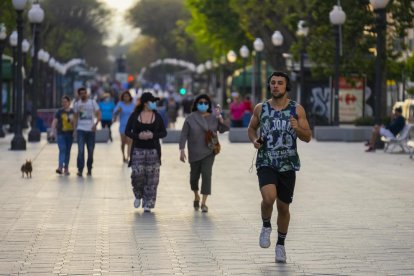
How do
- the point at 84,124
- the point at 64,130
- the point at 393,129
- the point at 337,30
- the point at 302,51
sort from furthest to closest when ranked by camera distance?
the point at 302,51
the point at 337,30
the point at 393,129
the point at 64,130
the point at 84,124

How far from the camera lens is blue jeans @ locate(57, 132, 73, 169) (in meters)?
Result: 24.0

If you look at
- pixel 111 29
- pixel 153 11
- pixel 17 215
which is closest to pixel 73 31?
pixel 111 29

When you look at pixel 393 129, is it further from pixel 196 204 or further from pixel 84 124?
pixel 196 204

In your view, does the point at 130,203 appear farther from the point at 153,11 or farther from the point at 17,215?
the point at 153,11

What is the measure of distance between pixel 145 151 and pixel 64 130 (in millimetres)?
A: 7048

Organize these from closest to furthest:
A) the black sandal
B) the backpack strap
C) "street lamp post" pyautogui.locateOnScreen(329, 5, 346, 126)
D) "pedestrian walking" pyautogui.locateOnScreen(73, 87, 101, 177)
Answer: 1. the backpack strap
2. the black sandal
3. "pedestrian walking" pyautogui.locateOnScreen(73, 87, 101, 177)
4. "street lamp post" pyautogui.locateOnScreen(329, 5, 346, 126)

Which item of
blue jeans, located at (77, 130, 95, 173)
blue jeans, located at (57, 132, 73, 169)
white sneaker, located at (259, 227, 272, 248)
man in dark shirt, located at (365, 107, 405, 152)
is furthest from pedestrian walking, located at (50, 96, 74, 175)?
white sneaker, located at (259, 227, 272, 248)

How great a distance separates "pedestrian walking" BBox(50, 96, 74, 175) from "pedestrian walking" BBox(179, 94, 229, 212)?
6823mm

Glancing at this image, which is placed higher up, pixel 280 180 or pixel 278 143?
pixel 278 143

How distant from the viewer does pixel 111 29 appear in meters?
133

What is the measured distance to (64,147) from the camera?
2398 centimetres

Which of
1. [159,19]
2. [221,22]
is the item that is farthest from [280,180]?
[159,19]

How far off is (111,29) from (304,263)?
12226 cm

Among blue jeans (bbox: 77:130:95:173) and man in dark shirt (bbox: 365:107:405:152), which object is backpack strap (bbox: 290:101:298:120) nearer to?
blue jeans (bbox: 77:130:95:173)
